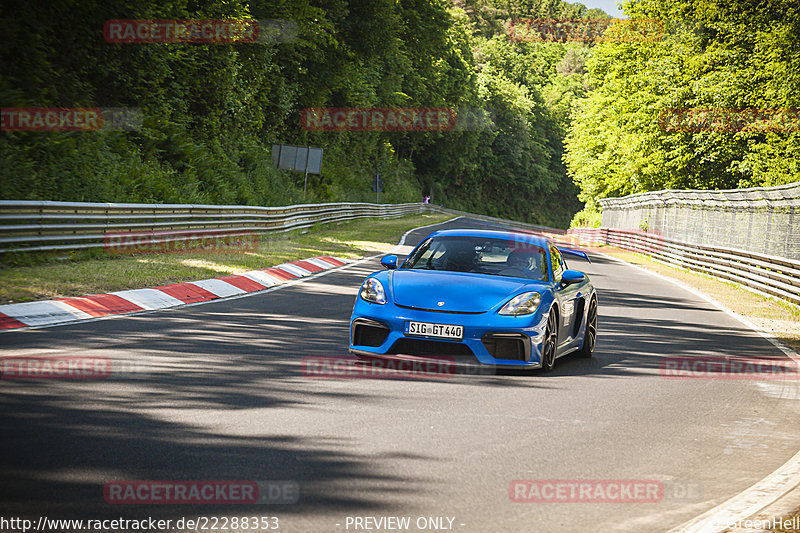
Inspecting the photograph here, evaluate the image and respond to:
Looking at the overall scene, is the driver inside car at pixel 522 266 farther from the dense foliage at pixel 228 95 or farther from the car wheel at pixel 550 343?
the dense foliage at pixel 228 95

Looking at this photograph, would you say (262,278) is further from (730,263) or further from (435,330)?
(730,263)

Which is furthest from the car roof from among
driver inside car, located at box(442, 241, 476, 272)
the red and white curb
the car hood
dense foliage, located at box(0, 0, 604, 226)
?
dense foliage, located at box(0, 0, 604, 226)

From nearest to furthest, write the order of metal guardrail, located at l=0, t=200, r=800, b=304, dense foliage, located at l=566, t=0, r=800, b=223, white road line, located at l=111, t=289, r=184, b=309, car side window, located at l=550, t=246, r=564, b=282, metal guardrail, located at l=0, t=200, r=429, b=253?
car side window, located at l=550, t=246, r=564, b=282
white road line, located at l=111, t=289, r=184, b=309
metal guardrail, located at l=0, t=200, r=429, b=253
metal guardrail, located at l=0, t=200, r=800, b=304
dense foliage, located at l=566, t=0, r=800, b=223

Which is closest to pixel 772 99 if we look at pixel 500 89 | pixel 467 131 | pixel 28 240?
pixel 28 240

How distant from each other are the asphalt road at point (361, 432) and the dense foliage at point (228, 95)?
10439 millimetres

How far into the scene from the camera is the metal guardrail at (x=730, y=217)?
20.1m

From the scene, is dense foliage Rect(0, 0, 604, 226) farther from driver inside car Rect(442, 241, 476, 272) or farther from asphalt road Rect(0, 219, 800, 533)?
asphalt road Rect(0, 219, 800, 533)

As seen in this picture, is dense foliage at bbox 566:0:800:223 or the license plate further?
dense foliage at bbox 566:0:800:223

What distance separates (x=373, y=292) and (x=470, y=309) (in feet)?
3.26

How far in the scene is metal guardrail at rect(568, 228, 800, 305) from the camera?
19.4 metres

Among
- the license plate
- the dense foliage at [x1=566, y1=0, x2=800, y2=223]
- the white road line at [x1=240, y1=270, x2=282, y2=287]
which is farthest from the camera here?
the dense foliage at [x1=566, y1=0, x2=800, y2=223]

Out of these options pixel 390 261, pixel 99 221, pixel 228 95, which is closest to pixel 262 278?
pixel 99 221

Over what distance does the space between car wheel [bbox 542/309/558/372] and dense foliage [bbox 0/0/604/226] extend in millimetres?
11659

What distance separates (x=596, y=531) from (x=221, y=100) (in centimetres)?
3276
